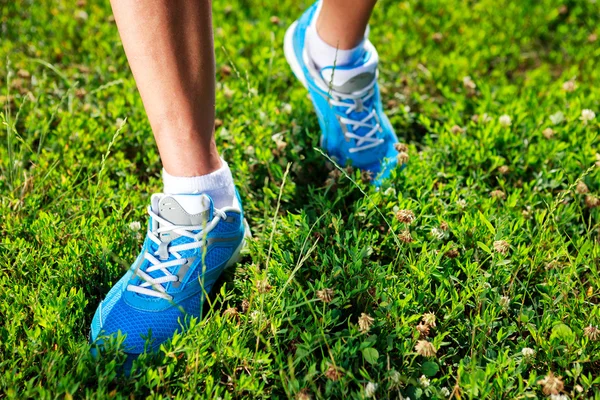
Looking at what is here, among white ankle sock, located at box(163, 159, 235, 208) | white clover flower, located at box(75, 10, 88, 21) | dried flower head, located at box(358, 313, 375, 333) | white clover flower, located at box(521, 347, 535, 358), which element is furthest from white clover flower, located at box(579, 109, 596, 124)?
white clover flower, located at box(75, 10, 88, 21)

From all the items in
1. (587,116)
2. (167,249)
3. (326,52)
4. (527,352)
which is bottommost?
(527,352)

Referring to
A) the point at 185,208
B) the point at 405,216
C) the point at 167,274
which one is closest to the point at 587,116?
the point at 405,216

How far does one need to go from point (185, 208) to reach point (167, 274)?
23cm

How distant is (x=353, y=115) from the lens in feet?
9.07

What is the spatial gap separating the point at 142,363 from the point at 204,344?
0.20 m

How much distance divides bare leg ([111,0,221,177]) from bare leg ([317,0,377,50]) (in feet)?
2.48

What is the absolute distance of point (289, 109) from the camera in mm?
3105

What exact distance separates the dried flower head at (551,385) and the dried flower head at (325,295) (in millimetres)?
691

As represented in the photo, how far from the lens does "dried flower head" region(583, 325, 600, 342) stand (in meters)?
2.01

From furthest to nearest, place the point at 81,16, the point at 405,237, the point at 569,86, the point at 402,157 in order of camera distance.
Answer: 1. the point at 81,16
2. the point at 569,86
3. the point at 402,157
4. the point at 405,237

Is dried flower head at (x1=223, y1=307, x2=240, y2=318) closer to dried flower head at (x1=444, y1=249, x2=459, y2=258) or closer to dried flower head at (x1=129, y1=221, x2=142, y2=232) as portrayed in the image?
dried flower head at (x1=129, y1=221, x2=142, y2=232)

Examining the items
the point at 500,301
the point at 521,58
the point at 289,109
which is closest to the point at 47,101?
the point at 289,109

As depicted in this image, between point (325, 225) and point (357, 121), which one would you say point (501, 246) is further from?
point (357, 121)

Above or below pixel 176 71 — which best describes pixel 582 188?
below
